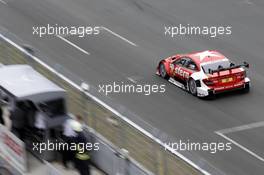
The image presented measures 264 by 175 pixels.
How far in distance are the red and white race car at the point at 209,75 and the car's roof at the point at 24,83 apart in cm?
822

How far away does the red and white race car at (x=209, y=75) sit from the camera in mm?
27281

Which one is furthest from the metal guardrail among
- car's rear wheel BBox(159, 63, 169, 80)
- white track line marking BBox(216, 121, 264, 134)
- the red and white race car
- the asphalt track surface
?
car's rear wheel BBox(159, 63, 169, 80)

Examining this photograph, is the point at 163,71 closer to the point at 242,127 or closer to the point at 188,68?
the point at 188,68

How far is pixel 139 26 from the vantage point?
34469 millimetres

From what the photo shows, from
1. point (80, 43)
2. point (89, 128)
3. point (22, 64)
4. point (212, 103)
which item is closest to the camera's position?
point (89, 128)

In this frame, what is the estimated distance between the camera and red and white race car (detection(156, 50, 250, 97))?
27281 mm

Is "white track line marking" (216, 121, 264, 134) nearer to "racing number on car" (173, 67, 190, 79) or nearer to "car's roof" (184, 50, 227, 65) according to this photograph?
"car's roof" (184, 50, 227, 65)

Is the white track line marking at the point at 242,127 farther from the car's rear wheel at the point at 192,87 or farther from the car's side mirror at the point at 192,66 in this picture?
the car's side mirror at the point at 192,66

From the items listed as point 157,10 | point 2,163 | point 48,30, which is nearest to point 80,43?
point 48,30

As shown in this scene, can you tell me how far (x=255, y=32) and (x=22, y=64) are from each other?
47.9 feet

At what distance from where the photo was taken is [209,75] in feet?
89.8

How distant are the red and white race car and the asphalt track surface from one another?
32 cm

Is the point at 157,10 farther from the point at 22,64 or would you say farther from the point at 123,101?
the point at 22,64

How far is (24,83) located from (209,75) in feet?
30.7
